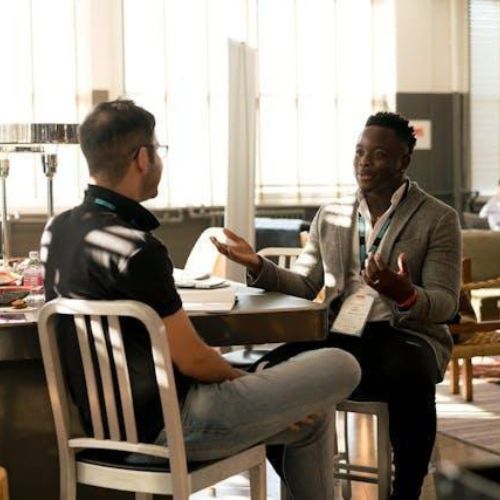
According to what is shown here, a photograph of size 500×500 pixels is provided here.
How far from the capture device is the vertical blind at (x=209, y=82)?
306 inches

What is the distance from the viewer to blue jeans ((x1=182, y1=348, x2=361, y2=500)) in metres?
→ 2.15

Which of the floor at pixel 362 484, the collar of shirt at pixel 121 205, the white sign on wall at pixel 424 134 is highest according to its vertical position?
the white sign on wall at pixel 424 134

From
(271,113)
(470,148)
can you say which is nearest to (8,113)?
(271,113)

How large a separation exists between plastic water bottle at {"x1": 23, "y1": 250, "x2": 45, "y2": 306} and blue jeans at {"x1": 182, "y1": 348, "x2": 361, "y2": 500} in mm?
689

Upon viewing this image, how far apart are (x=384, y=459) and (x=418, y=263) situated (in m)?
0.58

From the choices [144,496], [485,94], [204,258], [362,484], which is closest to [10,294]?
[144,496]

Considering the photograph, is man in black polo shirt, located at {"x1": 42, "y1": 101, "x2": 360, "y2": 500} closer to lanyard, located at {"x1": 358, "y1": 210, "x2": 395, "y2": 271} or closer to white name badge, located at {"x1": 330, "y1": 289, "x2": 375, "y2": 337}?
white name badge, located at {"x1": 330, "y1": 289, "x2": 375, "y2": 337}

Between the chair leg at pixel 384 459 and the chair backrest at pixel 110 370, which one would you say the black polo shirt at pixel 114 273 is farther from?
the chair leg at pixel 384 459

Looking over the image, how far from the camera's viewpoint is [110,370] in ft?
6.93

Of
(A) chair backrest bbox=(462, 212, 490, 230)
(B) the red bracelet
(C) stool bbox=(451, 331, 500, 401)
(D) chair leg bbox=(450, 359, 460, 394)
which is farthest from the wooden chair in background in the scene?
(A) chair backrest bbox=(462, 212, 490, 230)

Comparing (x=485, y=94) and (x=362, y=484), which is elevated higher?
(x=485, y=94)

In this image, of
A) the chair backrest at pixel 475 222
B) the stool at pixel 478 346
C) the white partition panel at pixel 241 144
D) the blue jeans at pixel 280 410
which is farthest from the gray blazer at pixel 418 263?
the chair backrest at pixel 475 222

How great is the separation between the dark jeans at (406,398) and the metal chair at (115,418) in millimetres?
635

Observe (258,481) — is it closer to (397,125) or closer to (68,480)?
(68,480)
